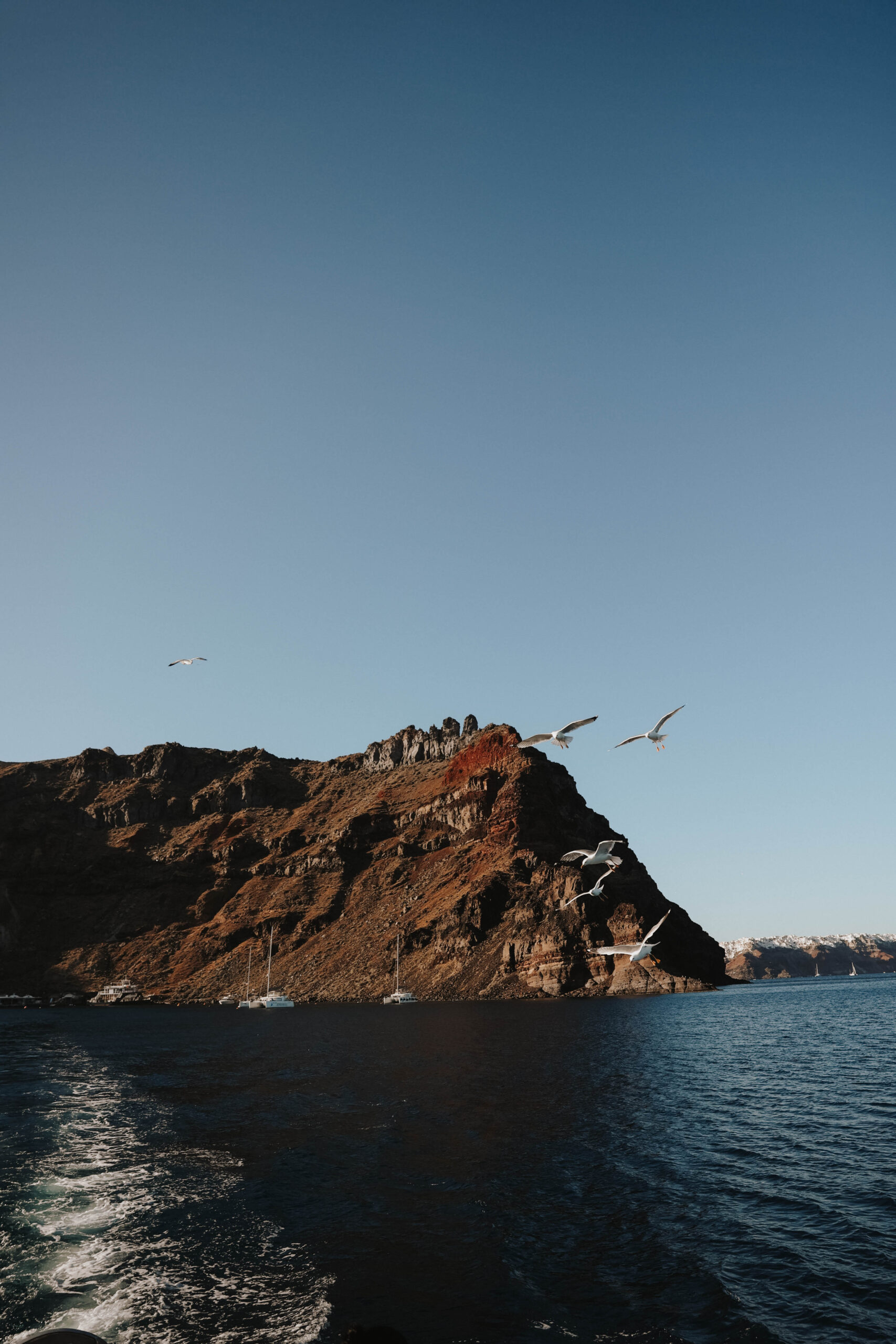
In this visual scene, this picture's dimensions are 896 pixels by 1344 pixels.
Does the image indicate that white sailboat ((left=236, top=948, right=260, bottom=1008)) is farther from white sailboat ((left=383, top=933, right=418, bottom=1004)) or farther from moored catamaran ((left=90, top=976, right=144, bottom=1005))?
white sailboat ((left=383, top=933, right=418, bottom=1004))

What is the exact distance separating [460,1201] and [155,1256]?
827 cm

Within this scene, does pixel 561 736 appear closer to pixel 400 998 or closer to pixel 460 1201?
pixel 460 1201

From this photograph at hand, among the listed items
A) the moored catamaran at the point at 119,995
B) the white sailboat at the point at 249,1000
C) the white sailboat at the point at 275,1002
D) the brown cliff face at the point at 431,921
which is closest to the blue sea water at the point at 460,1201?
the brown cliff face at the point at 431,921

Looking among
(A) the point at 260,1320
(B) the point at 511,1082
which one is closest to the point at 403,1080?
(B) the point at 511,1082

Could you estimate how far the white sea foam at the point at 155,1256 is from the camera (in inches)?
607

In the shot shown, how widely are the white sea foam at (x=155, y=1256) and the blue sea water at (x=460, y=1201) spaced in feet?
0.29

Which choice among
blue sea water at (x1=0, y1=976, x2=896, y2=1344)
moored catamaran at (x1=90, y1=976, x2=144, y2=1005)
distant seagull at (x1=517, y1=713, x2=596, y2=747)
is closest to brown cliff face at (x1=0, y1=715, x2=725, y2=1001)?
moored catamaran at (x1=90, y1=976, x2=144, y2=1005)

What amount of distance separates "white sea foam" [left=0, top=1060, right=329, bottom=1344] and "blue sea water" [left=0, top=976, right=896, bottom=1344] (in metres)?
0.09

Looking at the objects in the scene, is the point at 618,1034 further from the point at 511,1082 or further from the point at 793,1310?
the point at 793,1310

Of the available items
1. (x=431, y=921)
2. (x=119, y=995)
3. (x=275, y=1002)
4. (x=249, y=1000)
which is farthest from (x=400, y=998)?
(x=119, y=995)

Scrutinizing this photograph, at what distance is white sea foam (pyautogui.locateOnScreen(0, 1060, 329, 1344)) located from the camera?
15.4m

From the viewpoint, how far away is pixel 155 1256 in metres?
19.0

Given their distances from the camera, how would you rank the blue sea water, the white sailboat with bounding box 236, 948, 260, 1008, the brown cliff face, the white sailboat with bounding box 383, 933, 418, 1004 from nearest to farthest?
the blue sea water, the white sailboat with bounding box 383, 933, 418, 1004, the brown cliff face, the white sailboat with bounding box 236, 948, 260, 1008

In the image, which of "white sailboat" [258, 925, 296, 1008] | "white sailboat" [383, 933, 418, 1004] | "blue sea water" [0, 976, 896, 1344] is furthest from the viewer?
"white sailboat" [258, 925, 296, 1008]
